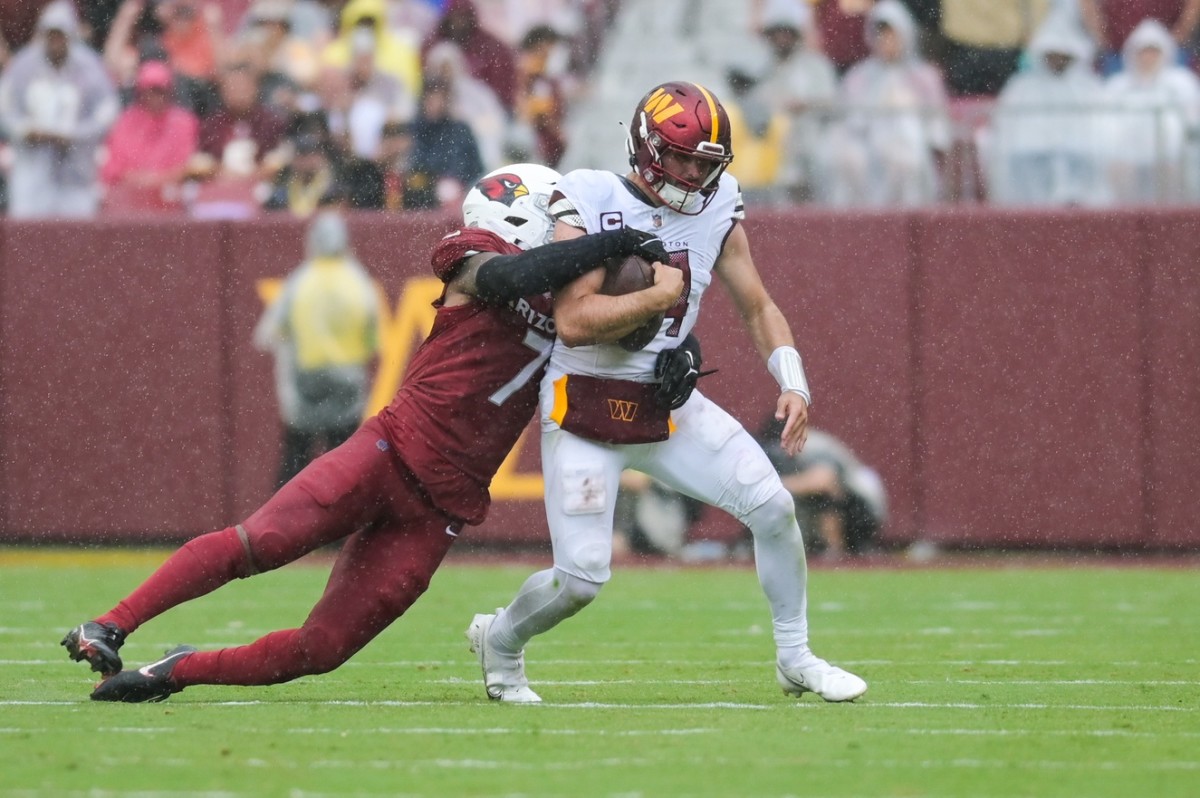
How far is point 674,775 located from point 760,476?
4.61 feet

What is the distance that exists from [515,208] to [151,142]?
323 inches

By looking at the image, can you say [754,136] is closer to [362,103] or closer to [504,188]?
[362,103]

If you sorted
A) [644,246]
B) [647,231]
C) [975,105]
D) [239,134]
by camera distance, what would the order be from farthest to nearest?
[239,134], [975,105], [647,231], [644,246]

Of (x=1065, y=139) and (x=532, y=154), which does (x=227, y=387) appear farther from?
(x=1065, y=139)

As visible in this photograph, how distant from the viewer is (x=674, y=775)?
452 centimetres

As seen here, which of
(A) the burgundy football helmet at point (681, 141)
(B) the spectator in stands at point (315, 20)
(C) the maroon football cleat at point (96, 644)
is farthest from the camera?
(B) the spectator in stands at point (315, 20)

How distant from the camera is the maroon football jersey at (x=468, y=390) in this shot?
5742 mm

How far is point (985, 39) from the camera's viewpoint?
1345 centimetres

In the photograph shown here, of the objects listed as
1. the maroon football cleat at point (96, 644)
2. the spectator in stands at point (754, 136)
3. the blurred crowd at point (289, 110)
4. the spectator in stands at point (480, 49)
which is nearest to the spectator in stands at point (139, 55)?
the blurred crowd at point (289, 110)

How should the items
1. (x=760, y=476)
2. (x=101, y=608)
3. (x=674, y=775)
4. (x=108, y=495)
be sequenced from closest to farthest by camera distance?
(x=674, y=775) → (x=760, y=476) → (x=101, y=608) → (x=108, y=495)

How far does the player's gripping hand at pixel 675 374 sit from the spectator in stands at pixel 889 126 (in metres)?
6.89

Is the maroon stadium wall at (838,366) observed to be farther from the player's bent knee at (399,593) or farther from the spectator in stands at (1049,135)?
the player's bent knee at (399,593)

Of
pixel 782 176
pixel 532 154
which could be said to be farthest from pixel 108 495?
pixel 782 176

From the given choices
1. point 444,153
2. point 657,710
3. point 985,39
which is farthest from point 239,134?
point 657,710
